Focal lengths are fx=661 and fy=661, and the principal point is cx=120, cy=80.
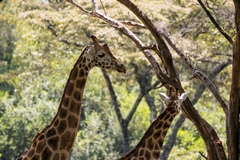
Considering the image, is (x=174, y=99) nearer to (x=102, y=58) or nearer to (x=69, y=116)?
(x=102, y=58)

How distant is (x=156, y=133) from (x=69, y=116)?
30.3 inches

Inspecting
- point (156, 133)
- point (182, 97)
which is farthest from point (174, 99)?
point (156, 133)

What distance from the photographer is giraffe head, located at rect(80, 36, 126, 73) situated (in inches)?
213

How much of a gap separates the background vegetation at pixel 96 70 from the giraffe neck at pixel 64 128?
850mm

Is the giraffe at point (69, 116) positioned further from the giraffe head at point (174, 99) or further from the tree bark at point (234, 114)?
the tree bark at point (234, 114)

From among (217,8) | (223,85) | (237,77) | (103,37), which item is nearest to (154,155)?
(237,77)

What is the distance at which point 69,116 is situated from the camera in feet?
18.1

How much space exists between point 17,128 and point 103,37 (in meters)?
6.97

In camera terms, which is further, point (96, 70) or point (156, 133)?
point (96, 70)

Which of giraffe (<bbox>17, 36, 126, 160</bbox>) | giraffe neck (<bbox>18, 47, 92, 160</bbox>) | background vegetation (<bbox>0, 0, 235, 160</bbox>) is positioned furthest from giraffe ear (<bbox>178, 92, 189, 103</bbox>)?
background vegetation (<bbox>0, 0, 235, 160</bbox>)

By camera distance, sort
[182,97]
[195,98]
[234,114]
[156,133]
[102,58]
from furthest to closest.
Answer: [195,98] → [102,58] → [156,133] → [182,97] → [234,114]

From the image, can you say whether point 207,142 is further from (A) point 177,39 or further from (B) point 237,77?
(A) point 177,39

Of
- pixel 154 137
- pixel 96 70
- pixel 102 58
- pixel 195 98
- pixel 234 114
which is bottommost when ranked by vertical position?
pixel 154 137

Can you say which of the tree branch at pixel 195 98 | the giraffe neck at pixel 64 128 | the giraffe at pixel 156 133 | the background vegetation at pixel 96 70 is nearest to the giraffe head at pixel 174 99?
the giraffe at pixel 156 133
